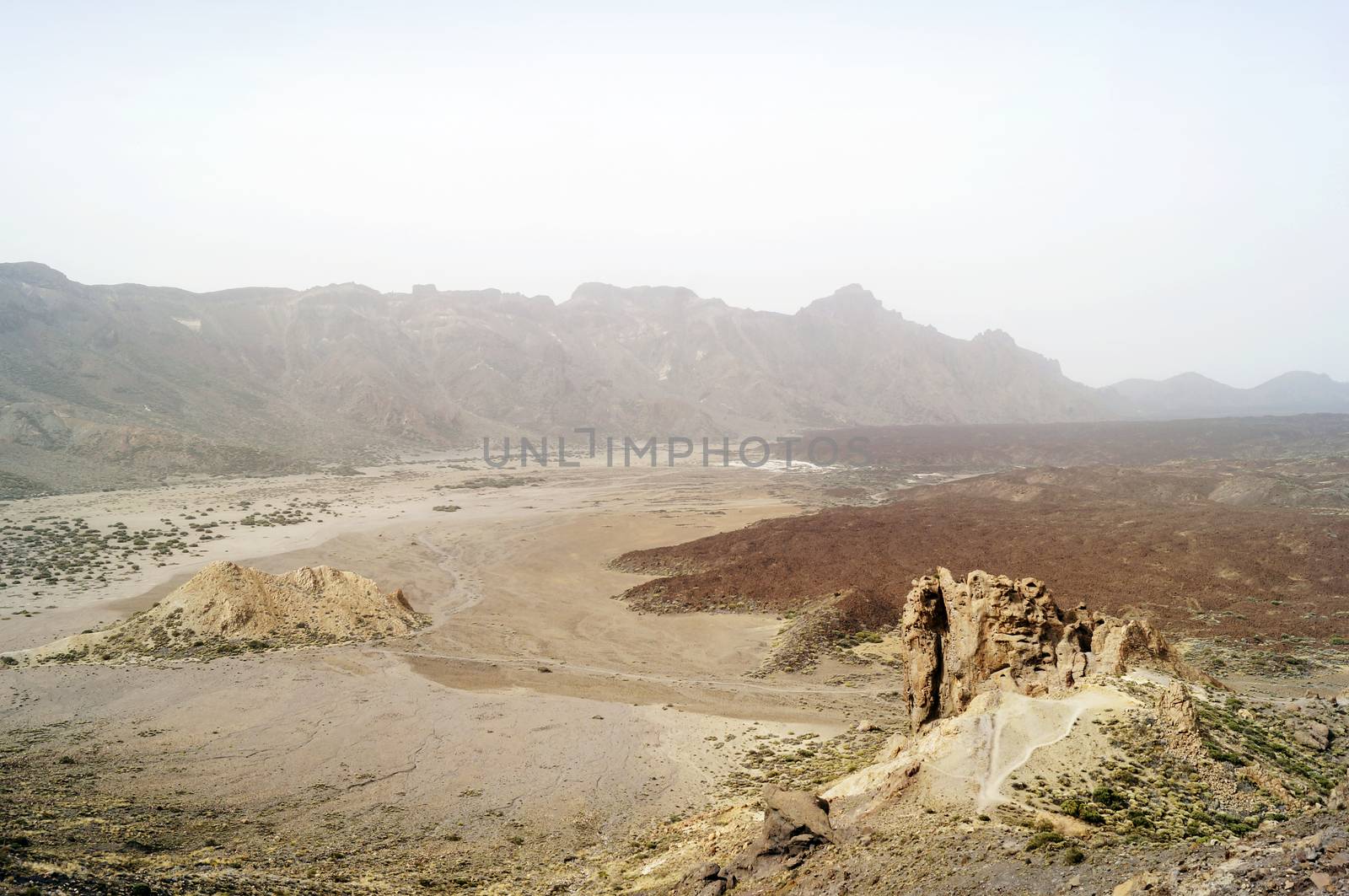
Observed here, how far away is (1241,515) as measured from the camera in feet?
135

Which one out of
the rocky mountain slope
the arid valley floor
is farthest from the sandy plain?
the rocky mountain slope

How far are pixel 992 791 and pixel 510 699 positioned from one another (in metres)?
14.3

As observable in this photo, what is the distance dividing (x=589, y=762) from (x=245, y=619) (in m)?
16.4

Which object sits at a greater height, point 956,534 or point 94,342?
point 94,342

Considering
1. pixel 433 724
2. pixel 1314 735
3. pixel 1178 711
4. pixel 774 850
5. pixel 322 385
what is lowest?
pixel 433 724

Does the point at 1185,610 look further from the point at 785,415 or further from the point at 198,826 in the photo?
the point at 785,415

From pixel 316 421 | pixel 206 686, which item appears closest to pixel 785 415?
pixel 316 421

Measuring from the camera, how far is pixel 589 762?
54.6 ft

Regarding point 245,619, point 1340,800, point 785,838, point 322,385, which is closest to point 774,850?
point 785,838

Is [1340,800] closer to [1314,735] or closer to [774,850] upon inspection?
[1314,735]

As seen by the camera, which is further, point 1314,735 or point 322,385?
point 322,385

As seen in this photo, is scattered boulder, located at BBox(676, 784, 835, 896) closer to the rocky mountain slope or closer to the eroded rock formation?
the eroded rock formation

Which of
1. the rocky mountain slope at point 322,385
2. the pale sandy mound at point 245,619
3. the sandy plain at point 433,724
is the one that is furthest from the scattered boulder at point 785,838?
the rocky mountain slope at point 322,385

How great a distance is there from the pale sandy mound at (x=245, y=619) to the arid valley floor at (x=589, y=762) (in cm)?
79
